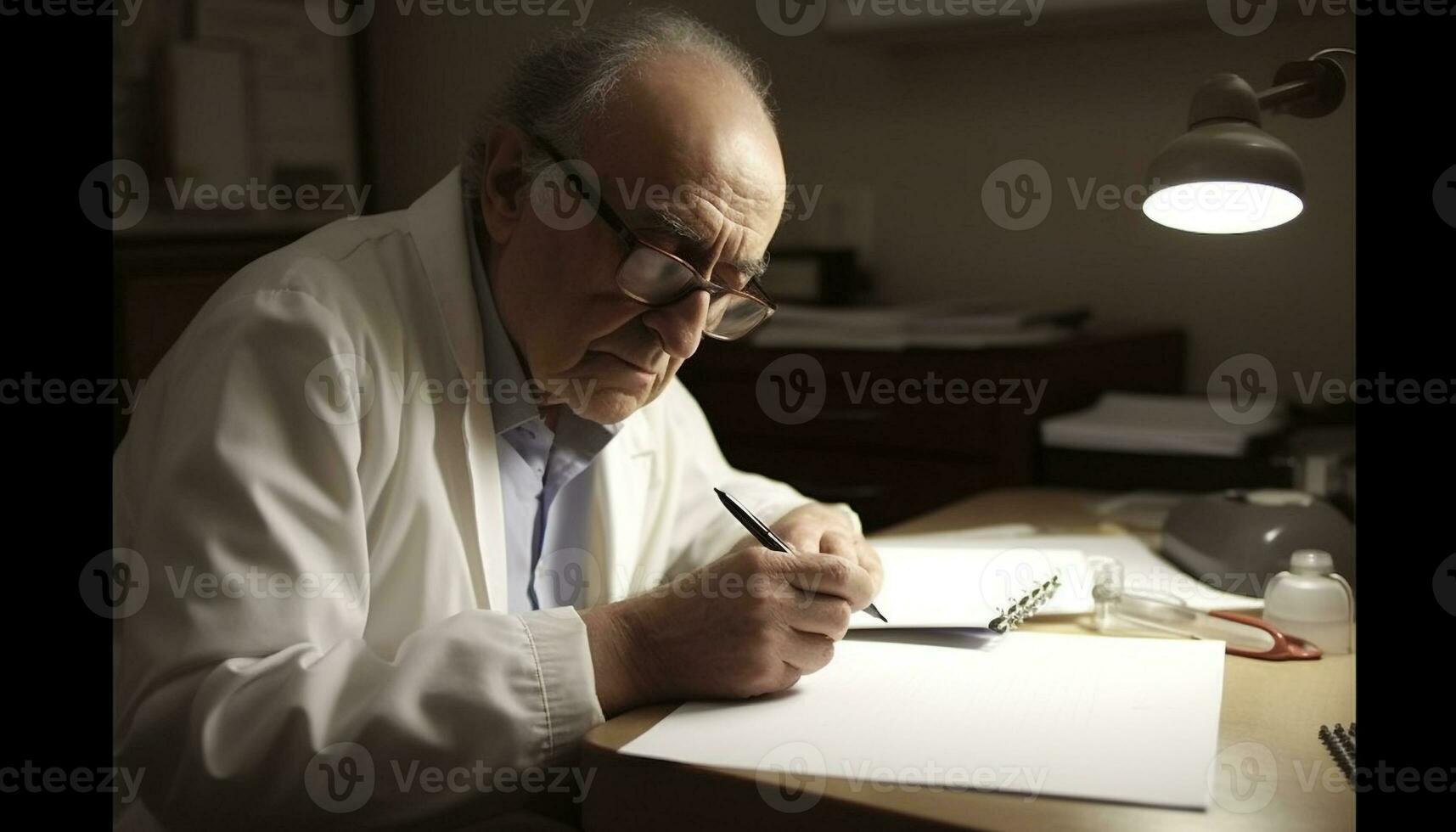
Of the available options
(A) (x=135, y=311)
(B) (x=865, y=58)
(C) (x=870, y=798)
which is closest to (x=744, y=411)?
(B) (x=865, y=58)

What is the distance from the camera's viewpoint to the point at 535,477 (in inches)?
50.8

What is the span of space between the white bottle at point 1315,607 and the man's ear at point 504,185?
32.2 inches

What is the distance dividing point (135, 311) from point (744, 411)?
108 centimetres

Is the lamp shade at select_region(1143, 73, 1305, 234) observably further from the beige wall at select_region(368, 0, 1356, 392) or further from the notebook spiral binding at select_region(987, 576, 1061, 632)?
the beige wall at select_region(368, 0, 1356, 392)

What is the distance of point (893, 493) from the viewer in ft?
6.77

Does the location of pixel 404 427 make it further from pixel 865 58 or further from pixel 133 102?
pixel 865 58

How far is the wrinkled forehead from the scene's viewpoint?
1104 millimetres
